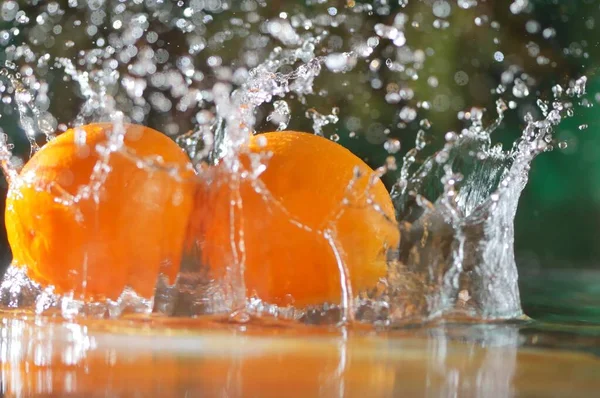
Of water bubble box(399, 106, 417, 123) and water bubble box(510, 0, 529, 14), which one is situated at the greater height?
water bubble box(510, 0, 529, 14)

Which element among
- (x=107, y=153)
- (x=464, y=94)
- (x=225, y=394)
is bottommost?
(x=225, y=394)

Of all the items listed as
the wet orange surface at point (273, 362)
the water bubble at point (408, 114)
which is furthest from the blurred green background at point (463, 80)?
the wet orange surface at point (273, 362)

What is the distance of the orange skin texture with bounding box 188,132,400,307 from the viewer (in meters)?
0.50

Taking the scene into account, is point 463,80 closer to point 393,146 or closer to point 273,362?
point 393,146

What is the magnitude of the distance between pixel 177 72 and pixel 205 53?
0.07m

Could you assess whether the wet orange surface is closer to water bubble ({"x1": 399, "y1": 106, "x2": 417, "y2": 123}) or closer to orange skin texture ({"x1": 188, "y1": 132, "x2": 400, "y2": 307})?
orange skin texture ({"x1": 188, "y1": 132, "x2": 400, "y2": 307})

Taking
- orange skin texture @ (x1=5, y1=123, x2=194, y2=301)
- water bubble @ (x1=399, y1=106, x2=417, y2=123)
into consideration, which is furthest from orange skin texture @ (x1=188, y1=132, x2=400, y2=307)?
water bubble @ (x1=399, y1=106, x2=417, y2=123)

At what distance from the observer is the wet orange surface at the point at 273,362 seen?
0.94 feet

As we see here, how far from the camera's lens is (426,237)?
0.53m

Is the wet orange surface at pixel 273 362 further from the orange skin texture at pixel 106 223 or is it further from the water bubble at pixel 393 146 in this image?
the water bubble at pixel 393 146

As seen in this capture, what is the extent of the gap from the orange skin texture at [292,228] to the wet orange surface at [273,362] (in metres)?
0.05

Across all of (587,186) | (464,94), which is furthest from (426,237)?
(587,186)

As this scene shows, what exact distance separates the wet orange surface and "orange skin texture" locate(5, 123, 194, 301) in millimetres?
45

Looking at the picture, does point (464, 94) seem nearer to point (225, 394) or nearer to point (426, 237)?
point (426, 237)
